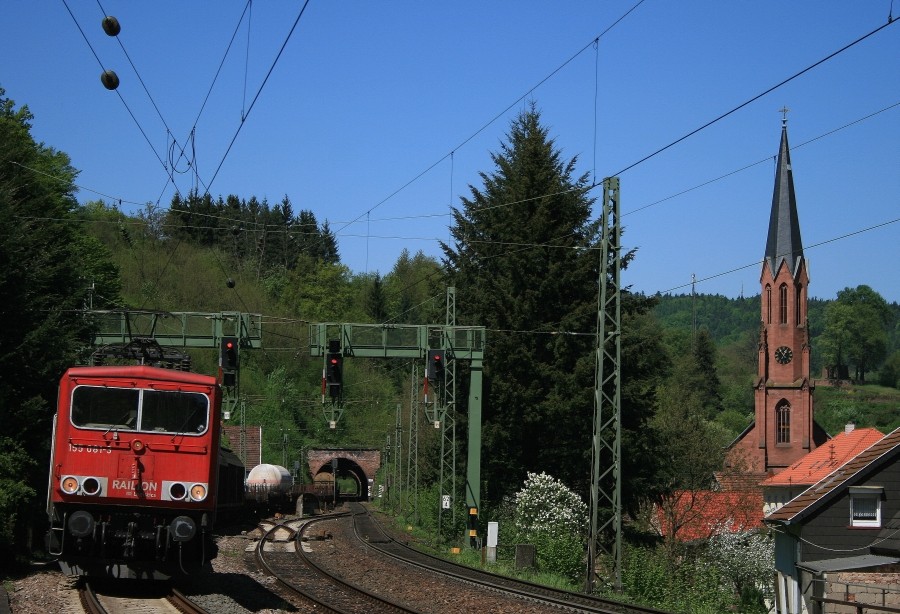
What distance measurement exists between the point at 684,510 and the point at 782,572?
54.9ft

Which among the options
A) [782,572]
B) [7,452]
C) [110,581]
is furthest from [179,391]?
[782,572]

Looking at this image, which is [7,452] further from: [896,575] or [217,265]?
[217,265]

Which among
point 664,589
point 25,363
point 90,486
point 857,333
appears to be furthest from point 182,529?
point 857,333

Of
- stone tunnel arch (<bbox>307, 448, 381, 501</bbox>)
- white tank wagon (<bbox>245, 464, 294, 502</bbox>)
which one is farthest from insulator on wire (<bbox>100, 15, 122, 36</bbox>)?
stone tunnel arch (<bbox>307, 448, 381, 501</bbox>)

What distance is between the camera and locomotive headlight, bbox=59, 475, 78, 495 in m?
15.3

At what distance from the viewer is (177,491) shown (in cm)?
1588

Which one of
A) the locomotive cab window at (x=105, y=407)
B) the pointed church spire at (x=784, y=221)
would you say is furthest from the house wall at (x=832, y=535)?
the pointed church spire at (x=784, y=221)

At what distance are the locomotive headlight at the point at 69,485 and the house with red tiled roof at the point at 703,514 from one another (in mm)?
35794

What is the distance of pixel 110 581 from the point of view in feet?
60.1

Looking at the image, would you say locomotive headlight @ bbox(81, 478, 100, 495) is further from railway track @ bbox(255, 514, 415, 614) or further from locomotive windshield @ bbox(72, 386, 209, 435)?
railway track @ bbox(255, 514, 415, 614)

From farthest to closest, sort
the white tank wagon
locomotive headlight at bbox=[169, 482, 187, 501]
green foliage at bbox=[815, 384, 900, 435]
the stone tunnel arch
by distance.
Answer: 1. green foliage at bbox=[815, 384, 900, 435]
2. the stone tunnel arch
3. the white tank wagon
4. locomotive headlight at bbox=[169, 482, 187, 501]

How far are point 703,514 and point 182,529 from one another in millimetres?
38511

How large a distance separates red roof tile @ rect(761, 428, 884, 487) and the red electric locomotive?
51.0m

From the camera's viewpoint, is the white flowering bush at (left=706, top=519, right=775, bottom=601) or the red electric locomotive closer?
the red electric locomotive
